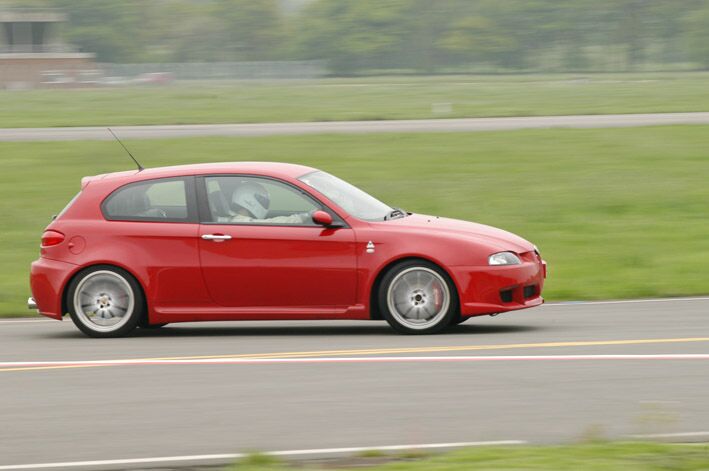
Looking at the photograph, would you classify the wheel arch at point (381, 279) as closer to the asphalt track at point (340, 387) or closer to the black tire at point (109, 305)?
the asphalt track at point (340, 387)

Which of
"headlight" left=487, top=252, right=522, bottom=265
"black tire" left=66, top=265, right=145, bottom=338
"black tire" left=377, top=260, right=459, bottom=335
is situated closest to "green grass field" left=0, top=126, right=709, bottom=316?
"black tire" left=66, top=265, right=145, bottom=338

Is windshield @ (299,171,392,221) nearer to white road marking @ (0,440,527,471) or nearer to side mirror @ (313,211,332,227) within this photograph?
side mirror @ (313,211,332,227)

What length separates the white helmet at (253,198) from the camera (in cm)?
1177

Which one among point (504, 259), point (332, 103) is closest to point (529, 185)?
point (504, 259)

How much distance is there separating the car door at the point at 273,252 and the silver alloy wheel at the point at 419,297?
1.21ft

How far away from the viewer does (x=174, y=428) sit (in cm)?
769

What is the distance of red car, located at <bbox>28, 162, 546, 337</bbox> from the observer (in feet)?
37.2

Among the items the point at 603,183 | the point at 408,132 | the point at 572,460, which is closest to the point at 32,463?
the point at 572,460

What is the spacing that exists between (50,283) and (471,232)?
3613 mm

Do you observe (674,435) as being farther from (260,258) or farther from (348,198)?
(348,198)

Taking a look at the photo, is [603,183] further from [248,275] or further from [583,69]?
[583,69]

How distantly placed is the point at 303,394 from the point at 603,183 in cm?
1641

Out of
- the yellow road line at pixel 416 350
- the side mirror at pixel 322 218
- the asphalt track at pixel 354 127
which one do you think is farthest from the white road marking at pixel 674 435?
the asphalt track at pixel 354 127

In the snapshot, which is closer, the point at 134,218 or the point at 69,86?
the point at 134,218
